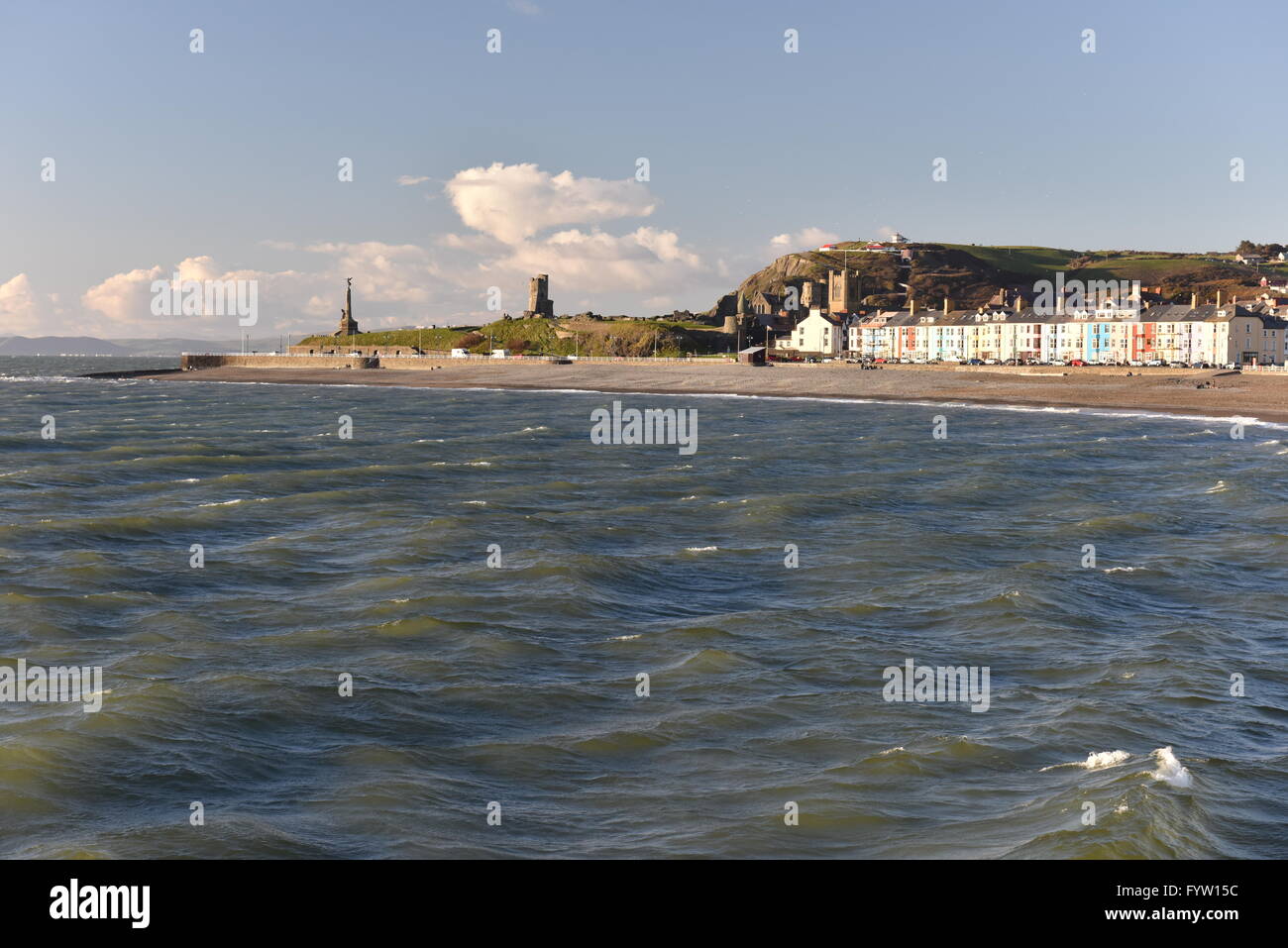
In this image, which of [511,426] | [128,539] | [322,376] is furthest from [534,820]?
[322,376]

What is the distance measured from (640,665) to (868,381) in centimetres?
11186

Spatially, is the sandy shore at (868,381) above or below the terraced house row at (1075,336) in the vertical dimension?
below

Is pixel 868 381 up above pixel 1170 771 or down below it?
above

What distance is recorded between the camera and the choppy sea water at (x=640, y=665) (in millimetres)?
14641

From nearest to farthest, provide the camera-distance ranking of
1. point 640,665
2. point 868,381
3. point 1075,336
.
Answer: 1. point 640,665
2. point 868,381
3. point 1075,336

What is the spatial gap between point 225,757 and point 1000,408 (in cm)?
9012

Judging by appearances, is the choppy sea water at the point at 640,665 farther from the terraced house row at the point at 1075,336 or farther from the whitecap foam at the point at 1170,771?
the terraced house row at the point at 1075,336

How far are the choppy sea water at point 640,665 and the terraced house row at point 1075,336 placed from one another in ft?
381

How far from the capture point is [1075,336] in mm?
166875

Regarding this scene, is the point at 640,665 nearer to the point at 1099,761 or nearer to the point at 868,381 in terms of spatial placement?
the point at 1099,761

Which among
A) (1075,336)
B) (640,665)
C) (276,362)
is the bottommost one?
(640,665)

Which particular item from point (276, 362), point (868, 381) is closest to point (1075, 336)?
point (868, 381)

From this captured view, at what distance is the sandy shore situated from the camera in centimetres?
10069

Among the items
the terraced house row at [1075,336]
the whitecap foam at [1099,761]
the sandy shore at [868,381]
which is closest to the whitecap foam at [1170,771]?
the whitecap foam at [1099,761]
